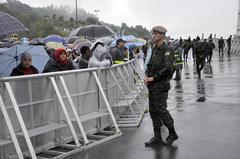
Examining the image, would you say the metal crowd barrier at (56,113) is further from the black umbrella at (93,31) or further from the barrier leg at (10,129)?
the black umbrella at (93,31)

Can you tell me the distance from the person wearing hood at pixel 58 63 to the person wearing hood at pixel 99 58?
0.68m

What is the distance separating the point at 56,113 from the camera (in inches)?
308

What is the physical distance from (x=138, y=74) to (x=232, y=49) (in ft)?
133

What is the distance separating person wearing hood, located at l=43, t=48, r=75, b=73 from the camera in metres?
8.27

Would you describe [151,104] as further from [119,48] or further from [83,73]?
[119,48]

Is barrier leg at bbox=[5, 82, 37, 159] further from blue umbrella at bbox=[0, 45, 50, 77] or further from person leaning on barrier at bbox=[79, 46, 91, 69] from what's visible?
person leaning on barrier at bbox=[79, 46, 91, 69]

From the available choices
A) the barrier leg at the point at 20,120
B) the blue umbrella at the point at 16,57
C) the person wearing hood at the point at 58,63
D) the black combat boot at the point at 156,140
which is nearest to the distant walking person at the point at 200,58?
the blue umbrella at the point at 16,57

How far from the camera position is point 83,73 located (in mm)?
8484

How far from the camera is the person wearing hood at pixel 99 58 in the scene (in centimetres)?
912

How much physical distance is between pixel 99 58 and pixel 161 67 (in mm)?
2144

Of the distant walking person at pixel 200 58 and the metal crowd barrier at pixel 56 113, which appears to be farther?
the distant walking person at pixel 200 58

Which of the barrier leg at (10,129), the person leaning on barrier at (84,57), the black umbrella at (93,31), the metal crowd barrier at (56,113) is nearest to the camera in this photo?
the barrier leg at (10,129)

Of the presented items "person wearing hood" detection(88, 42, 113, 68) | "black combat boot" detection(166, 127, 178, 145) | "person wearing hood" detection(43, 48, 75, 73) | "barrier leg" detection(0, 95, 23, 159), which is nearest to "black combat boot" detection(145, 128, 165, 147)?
"black combat boot" detection(166, 127, 178, 145)

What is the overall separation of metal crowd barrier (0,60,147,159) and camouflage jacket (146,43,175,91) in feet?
4.49
